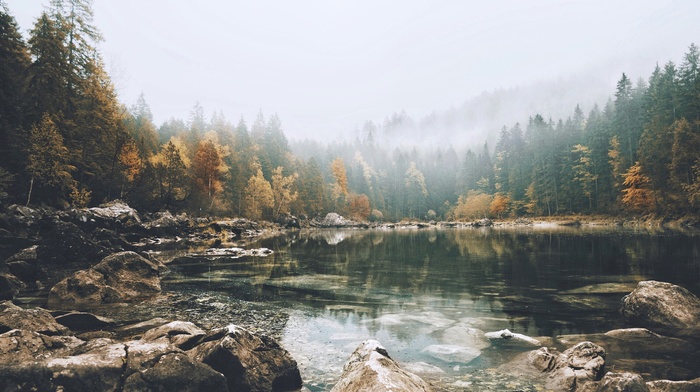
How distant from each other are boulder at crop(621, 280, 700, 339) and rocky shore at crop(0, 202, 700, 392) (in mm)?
30

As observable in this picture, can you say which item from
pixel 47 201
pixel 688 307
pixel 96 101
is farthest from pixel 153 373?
pixel 96 101

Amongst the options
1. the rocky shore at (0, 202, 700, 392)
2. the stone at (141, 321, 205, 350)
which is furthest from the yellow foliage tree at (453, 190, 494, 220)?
the stone at (141, 321, 205, 350)

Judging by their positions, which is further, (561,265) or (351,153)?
(351,153)

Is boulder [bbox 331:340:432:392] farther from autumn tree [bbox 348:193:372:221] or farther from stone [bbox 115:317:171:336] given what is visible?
autumn tree [bbox 348:193:372:221]

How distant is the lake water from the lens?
8.62 m

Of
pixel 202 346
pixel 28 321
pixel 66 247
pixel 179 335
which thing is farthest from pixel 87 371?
pixel 66 247

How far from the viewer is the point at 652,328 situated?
10.2 meters

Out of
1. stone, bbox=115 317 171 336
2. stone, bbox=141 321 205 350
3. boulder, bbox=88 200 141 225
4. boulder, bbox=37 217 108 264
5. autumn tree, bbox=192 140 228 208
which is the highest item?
autumn tree, bbox=192 140 228 208

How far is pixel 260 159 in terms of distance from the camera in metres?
98.0

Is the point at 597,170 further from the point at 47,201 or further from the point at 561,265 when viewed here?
the point at 47,201

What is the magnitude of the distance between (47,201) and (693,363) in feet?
148

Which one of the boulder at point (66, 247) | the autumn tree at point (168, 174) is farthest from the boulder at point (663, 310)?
the autumn tree at point (168, 174)

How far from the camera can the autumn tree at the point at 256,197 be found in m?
74.0

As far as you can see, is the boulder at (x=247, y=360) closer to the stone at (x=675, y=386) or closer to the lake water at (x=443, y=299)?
the lake water at (x=443, y=299)
